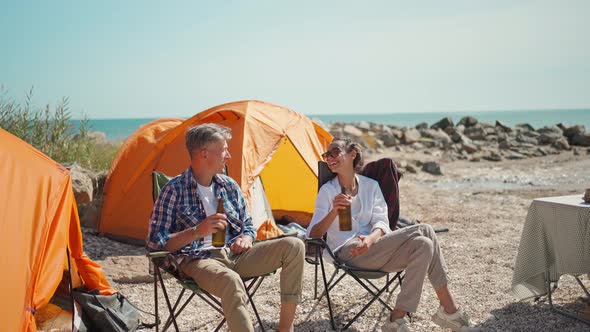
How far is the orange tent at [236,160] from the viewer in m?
5.75

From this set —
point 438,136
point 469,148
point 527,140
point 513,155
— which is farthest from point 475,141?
point 513,155

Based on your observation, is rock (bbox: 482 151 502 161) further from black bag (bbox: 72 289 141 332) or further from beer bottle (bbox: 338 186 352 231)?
black bag (bbox: 72 289 141 332)

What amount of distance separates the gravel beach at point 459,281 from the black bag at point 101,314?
0.45 metres

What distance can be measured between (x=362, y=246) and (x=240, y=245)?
2.41 ft

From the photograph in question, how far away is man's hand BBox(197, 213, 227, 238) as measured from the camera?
296 centimetres

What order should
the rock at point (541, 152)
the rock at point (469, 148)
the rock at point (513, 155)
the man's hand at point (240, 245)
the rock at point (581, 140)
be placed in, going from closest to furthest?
the man's hand at point (240, 245)
the rock at point (513, 155)
the rock at point (541, 152)
the rock at point (469, 148)
the rock at point (581, 140)

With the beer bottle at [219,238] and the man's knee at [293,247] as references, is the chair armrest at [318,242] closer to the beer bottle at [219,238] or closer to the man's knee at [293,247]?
the man's knee at [293,247]

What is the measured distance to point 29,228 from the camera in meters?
2.84

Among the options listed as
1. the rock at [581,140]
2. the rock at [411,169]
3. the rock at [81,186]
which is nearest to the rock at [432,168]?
the rock at [411,169]

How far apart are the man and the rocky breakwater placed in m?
11.3

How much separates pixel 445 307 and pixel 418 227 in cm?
49

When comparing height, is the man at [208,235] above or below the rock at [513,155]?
above

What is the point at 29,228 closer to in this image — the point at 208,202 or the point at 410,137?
the point at 208,202

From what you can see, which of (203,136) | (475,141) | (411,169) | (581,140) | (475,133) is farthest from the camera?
(475,133)
